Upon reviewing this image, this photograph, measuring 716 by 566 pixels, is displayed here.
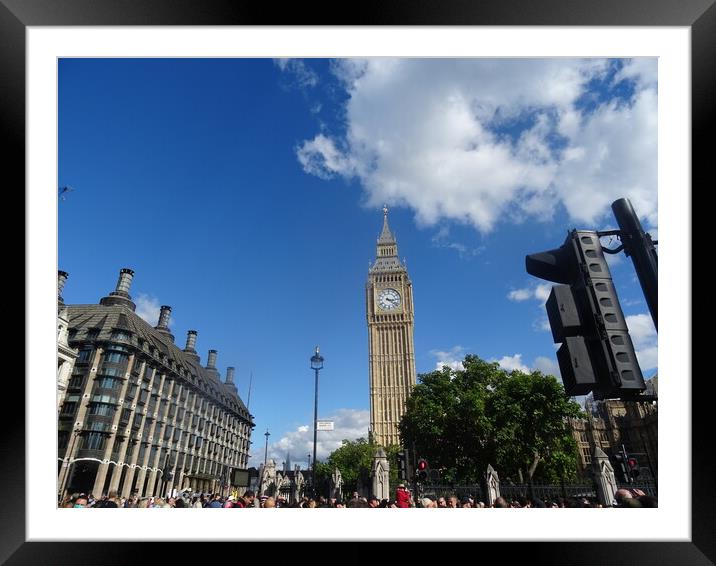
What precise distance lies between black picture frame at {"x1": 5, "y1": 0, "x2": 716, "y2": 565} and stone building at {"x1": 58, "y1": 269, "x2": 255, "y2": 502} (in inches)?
1207

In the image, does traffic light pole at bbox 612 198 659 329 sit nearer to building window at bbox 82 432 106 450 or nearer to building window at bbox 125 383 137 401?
building window at bbox 82 432 106 450

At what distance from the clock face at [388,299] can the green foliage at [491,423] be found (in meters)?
50.5

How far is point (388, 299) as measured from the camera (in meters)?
88.2

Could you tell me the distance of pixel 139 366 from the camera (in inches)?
1893

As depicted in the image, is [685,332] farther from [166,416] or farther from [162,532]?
[166,416]

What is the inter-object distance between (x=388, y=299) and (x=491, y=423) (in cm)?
5764

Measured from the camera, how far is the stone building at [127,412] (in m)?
40.1

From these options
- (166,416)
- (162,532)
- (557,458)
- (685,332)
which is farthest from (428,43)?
(166,416)

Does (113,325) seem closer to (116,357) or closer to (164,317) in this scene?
(116,357)

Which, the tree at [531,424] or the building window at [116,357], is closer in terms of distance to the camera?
the tree at [531,424]

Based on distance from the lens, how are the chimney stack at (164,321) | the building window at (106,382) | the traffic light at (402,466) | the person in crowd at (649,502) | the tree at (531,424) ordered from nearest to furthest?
1. the person in crowd at (649,502)
2. the traffic light at (402,466)
3. the tree at (531,424)
4. the building window at (106,382)
5. the chimney stack at (164,321)

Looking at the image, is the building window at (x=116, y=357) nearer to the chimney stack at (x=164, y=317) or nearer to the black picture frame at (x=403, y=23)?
the chimney stack at (x=164, y=317)

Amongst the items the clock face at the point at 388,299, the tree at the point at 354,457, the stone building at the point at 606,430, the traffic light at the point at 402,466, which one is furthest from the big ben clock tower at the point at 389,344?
the traffic light at the point at 402,466

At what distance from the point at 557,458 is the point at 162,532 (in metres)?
32.5
